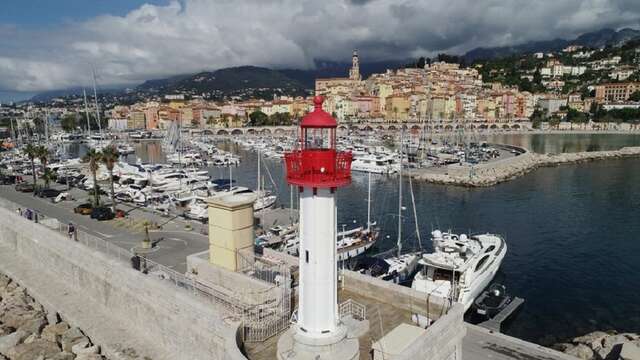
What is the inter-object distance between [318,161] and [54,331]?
11.0 m

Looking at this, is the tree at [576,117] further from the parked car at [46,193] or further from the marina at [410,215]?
the parked car at [46,193]

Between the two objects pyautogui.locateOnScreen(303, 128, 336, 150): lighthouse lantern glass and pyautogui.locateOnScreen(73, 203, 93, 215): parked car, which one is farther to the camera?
pyautogui.locateOnScreen(73, 203, 93, 215): parked car

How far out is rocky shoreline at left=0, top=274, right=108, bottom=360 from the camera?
1109 cm

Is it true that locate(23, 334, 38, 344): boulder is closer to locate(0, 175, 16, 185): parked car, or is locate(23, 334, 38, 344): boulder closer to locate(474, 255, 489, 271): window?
locate(474, 255, 489, 271): window

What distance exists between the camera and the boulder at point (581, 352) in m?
11.1

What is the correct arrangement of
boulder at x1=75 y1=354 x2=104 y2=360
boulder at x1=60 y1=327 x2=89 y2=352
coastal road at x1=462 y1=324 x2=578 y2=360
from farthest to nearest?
boulder at x1=60 y1=327 x2=89 y2=352
boulder at x1=75 y1=354 x2=104 y2=360
coastal road at x1=462 y1=324 x2=578 y2=360

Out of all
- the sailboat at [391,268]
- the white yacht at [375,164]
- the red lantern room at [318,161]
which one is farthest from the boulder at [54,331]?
the white yacht at [375,164]

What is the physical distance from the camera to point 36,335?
40.0 ft

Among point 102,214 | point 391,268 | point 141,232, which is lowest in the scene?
point 391,268

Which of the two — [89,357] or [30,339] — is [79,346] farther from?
[30,339]

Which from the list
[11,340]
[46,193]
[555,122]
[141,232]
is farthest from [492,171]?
[555,122]

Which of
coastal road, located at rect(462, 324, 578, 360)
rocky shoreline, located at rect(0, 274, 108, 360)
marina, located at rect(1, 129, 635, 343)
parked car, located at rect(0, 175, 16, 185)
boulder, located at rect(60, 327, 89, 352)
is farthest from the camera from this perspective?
parked car, located at rect(0, 175, 16, 185)

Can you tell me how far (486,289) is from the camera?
669 inches

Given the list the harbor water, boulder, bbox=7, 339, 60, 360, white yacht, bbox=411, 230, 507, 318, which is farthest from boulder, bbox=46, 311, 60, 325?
the harbor water
